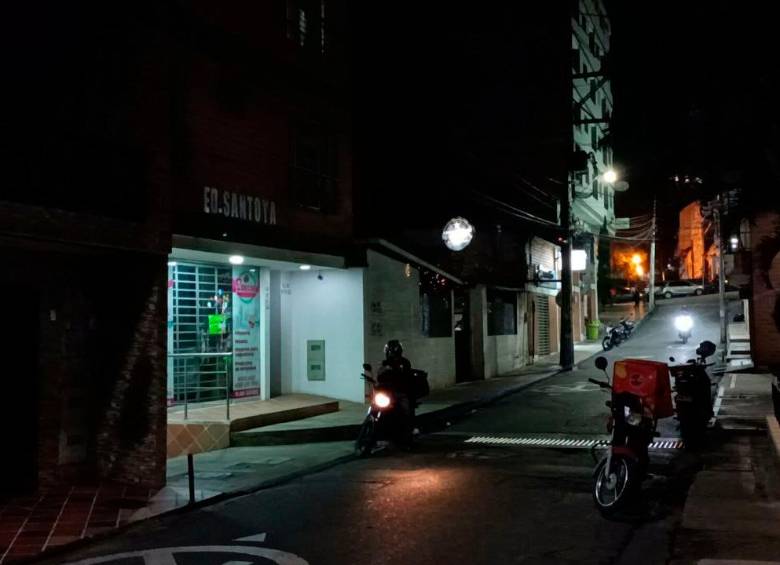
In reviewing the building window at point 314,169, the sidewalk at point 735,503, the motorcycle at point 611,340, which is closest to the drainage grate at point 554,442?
the sidewalk at point 735,503

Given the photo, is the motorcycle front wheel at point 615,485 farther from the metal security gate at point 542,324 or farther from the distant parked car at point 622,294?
the distant parked car at point 622,294

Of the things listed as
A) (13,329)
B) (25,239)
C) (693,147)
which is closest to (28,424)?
(13,329)

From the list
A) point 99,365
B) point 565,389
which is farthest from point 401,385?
point 565,389

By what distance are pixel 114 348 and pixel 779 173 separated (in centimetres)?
829

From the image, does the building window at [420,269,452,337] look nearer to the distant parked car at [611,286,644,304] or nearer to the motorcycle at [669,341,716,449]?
the motorcycle at [669,341,716,449]

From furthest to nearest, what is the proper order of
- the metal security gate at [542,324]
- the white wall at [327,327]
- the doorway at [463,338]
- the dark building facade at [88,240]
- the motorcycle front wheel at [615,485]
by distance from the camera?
1. the metal security gate at [542,324]
2. the doorway at [463,338]
3. the white wall at [327,327]
4. the dark building facade at [88,240]
5. the motorcycle front wheel at [615,485]

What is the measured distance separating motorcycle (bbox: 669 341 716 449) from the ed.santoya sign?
8174 millimetres

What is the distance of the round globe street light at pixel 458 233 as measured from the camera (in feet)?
77.3

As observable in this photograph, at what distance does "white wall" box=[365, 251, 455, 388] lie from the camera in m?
18.5

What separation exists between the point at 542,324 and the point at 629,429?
2682 centimetres

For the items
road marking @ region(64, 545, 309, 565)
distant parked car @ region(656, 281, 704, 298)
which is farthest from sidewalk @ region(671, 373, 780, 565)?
distant parked car @ region(656, 281, 704, 298)

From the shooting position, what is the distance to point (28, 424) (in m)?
9.96

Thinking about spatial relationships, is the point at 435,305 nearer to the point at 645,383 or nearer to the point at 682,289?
the point at 645,383

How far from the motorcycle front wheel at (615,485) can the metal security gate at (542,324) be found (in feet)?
82.6
